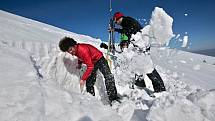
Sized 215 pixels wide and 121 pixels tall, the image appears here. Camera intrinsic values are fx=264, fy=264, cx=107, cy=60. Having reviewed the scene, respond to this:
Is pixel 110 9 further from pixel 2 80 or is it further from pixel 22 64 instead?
pixel 2 80

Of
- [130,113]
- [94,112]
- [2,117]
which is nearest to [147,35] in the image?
[130,113]

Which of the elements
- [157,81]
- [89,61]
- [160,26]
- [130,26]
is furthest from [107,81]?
[160,26]

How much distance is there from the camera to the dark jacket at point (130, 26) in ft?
20.2

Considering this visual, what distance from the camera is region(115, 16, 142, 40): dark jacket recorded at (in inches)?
242

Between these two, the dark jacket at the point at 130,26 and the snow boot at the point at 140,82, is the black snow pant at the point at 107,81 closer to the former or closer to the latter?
the dark jacket at the point at 130,26

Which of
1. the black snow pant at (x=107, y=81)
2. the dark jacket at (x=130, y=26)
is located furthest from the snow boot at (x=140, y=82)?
the black snow pant at (x=107, y=81)

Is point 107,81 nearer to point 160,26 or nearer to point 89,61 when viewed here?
point 89,61

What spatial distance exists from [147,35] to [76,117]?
135 inches

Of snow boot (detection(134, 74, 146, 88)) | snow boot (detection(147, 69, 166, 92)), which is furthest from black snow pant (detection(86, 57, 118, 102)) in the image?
snow boot (detection(134, 74, 146, 88))

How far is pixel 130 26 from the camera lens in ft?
20.4

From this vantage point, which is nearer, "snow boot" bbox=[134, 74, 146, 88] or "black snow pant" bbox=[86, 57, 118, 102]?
"black snow pant" bbox=[86, 57, 118, 102]

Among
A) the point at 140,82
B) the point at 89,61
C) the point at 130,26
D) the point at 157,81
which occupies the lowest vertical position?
the point at 140,82

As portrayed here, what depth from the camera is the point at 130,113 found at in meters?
3.92

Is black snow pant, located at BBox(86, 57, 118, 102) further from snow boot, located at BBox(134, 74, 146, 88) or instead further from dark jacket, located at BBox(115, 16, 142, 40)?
snow boot, located at BBox(134, 74, 146, 88)
